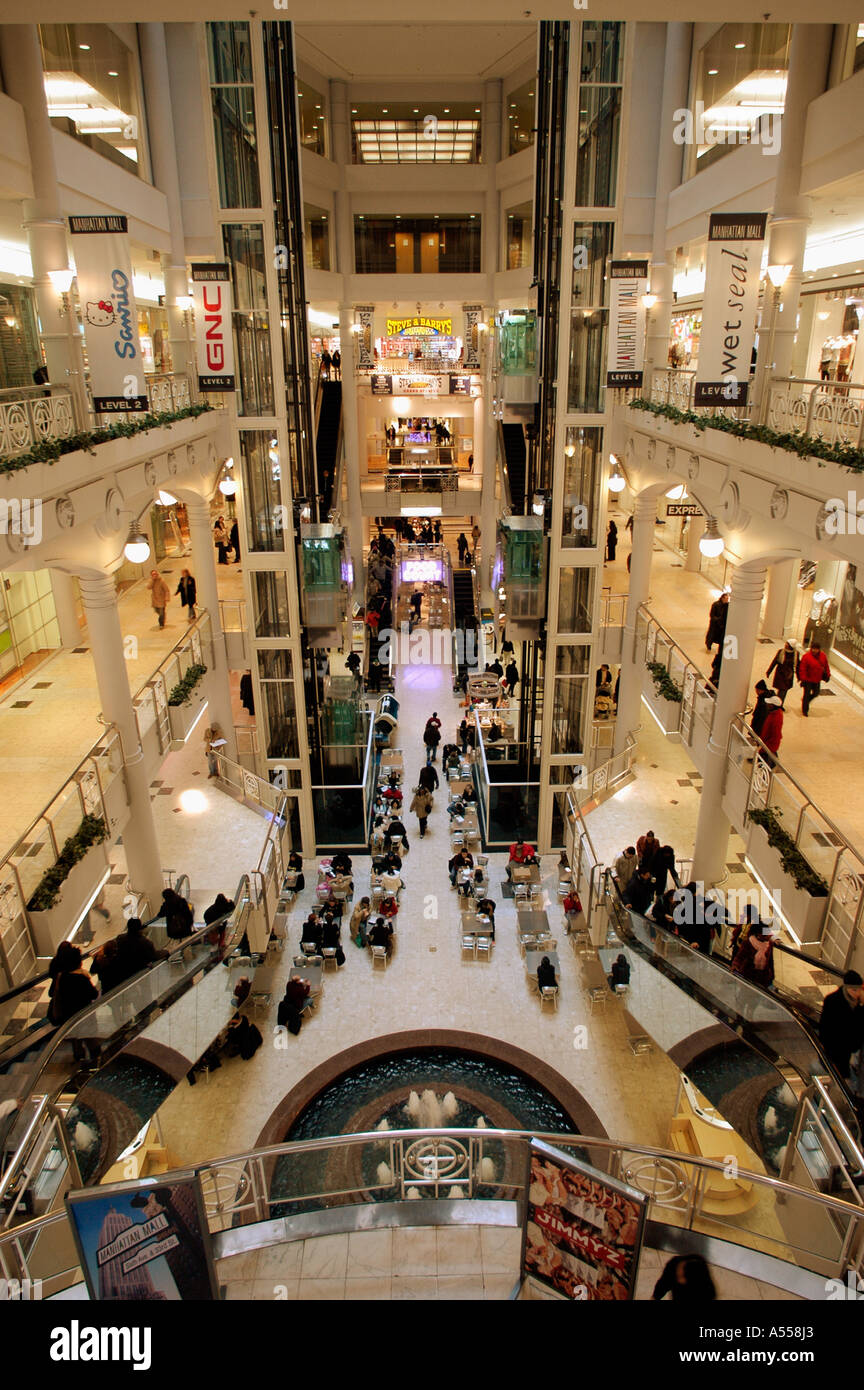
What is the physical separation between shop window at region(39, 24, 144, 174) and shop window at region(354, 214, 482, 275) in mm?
11620

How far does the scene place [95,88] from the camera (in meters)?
12.4

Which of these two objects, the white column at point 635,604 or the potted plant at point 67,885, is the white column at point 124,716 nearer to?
the potted plant at point 67,885

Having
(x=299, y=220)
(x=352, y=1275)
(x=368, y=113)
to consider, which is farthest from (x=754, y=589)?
(x=368, y=113)

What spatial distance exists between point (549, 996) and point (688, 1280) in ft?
26.5

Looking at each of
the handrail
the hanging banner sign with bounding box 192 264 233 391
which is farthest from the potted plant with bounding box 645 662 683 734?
the hanging banner sign with bounding box 192 264 233 391

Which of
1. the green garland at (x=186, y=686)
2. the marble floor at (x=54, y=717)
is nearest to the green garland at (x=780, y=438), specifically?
the green garland at (x=186, y=686)

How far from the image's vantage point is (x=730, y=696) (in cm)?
1030

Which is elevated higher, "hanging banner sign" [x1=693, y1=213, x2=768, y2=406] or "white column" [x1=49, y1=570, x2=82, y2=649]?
"hanging banner sign" [x1=693, y1=213, x2=768, y2=406]

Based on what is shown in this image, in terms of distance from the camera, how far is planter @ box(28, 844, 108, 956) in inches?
301

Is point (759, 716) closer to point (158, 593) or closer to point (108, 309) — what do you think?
point (108, 309)

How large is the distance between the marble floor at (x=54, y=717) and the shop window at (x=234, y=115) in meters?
7.74

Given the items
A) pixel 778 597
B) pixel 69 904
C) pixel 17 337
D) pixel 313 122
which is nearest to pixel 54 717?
pixel 69 904

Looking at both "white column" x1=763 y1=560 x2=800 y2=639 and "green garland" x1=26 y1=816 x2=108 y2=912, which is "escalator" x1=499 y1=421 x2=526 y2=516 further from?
"green garland" x1=26 y1=816 x2=108 y2=912

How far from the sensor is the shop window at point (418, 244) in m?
24.6
